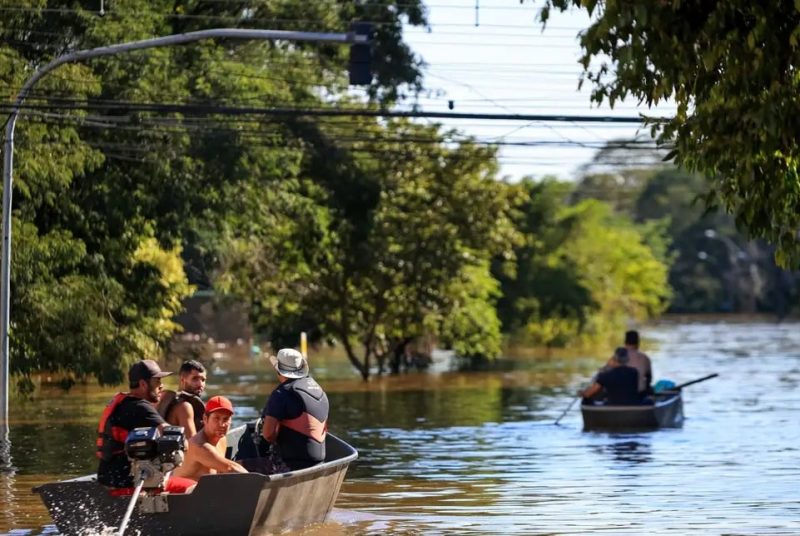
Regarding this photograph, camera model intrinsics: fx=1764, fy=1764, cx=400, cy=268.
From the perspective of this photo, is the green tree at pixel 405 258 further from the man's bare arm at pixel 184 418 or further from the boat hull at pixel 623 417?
the man's bare arm at pixel 184 418

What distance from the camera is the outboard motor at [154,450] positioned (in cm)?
1409

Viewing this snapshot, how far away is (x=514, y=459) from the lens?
25781 mm

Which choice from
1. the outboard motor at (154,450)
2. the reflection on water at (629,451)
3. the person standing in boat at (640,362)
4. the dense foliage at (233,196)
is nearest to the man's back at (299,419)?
the outboard motor at (154,450)

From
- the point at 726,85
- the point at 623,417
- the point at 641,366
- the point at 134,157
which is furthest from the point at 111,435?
the point at 134,157

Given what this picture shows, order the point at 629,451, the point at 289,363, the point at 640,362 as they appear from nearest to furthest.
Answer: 1. the point at 289,363
2. the point at 629,451
3. the point at 640,362

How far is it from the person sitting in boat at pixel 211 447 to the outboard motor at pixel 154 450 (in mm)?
900

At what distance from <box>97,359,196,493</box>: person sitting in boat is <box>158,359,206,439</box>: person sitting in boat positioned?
67cm

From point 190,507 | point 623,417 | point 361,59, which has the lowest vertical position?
point 623,417

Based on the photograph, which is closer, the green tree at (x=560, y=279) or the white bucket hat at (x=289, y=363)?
the white bucket hat at (x=289, y=363)

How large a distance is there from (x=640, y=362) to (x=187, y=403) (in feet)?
→ 51.9

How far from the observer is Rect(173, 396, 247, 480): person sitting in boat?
15.3 metres

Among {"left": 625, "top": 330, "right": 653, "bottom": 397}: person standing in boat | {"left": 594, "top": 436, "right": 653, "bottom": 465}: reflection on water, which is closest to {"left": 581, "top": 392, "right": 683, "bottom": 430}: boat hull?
{"left": 625, "top": 330, "right": 653, "bottom": 397}: person standing in boat

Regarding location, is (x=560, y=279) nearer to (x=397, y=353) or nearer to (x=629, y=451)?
(x=397, y=353)

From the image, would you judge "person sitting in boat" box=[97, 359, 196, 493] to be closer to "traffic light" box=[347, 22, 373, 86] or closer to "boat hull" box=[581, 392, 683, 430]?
"traffic light" box=[347, 22, 373, 86]
